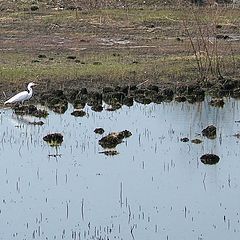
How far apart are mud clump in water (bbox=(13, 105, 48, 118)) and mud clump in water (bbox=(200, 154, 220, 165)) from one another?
6143 mm

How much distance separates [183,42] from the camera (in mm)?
38594

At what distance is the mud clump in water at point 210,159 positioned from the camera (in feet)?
65.4

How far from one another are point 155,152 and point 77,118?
427 cm

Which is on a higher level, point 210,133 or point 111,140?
point 111,140

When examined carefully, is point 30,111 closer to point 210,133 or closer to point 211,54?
point 210,133

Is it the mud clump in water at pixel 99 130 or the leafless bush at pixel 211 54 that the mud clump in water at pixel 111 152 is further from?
the leafless bush at pixel 211 54

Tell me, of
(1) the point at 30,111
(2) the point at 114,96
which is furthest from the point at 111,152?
(2) the point at 114,96

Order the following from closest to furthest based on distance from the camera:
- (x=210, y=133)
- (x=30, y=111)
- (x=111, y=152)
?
(x=111, y=152), (x=210, y=133), (x=30, y=111)

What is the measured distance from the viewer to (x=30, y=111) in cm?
2514

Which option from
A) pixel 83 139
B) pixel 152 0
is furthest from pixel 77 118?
pixel 152 0

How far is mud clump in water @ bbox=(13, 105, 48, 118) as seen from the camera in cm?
2473

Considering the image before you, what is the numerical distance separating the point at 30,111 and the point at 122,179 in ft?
23.2

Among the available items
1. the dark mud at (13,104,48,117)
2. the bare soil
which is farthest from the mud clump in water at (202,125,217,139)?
the bare soil

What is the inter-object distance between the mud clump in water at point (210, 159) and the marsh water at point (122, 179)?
0.16m
